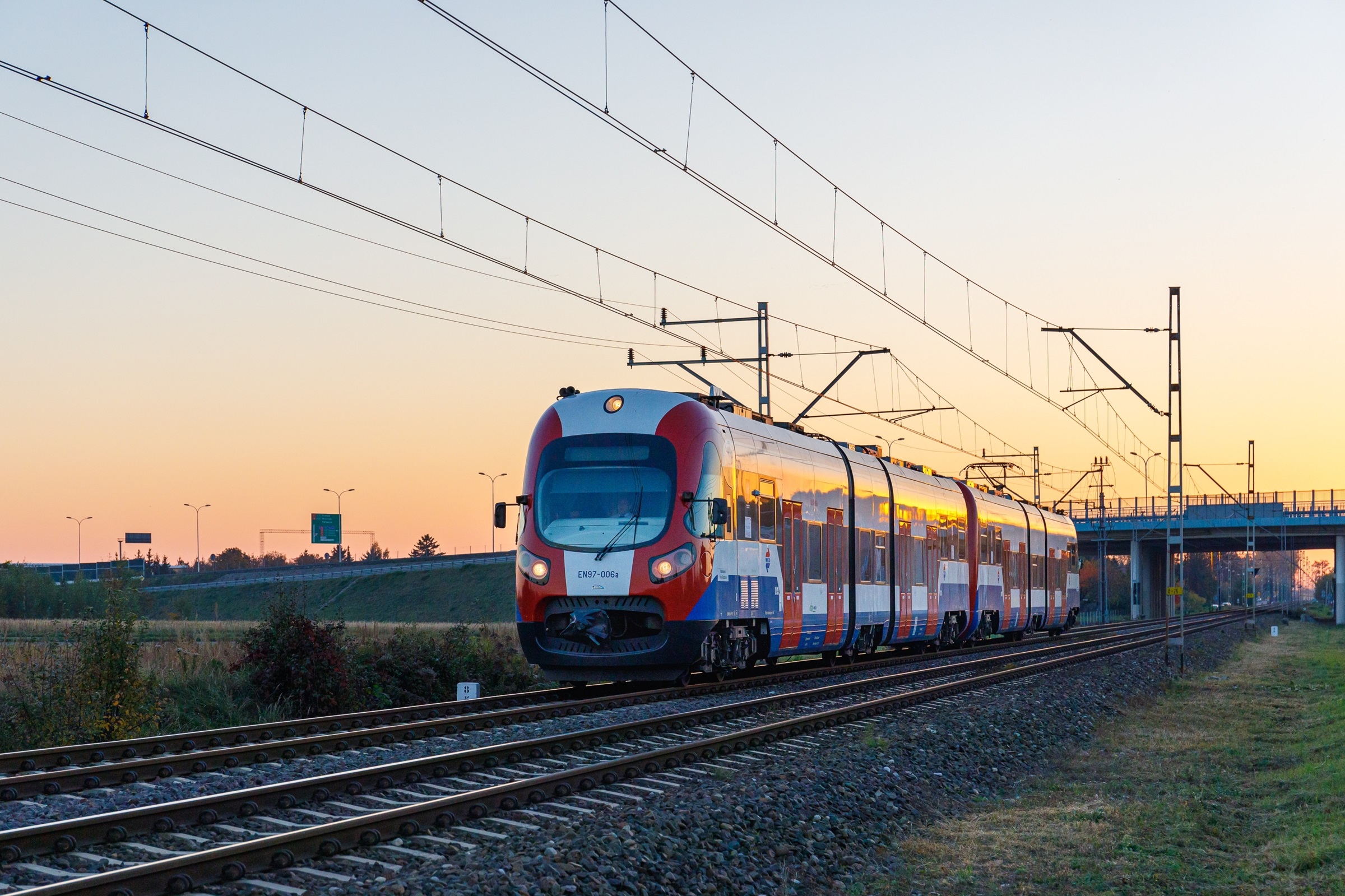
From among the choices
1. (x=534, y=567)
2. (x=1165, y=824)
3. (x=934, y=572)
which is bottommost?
(x=1165, y=824)

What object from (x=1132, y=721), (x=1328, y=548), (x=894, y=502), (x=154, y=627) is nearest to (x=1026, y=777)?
(x=1132, y=721)

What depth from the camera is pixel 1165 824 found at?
40.8ft

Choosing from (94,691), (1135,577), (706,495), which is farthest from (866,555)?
(1135,577)

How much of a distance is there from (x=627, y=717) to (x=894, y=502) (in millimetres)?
13448

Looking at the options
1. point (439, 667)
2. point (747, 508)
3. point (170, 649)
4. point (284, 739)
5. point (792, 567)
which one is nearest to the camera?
point (284, 739)

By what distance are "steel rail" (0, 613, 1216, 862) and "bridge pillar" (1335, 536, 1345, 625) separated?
90.9 meters

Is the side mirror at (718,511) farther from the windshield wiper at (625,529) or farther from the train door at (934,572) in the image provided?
the train door at (934,572)

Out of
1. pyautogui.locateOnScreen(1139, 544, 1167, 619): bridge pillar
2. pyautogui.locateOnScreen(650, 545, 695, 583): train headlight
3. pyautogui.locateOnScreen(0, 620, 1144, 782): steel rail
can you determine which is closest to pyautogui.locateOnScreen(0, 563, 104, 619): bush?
pyautogui.locateOnScreen(0, 620, 1144, 782): steel rail

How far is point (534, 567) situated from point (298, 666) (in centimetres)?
362

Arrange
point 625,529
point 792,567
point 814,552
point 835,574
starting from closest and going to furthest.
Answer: point 625,529, point 792,567, point 814,552, point 835,574

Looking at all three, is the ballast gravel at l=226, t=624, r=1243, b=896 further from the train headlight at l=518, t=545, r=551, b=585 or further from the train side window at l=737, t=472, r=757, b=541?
the train headlight at l=518, t=545, r=551, b=585

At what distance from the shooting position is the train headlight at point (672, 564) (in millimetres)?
19250

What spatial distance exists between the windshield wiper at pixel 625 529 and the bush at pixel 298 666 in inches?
162

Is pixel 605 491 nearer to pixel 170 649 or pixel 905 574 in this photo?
pixel 170 649
